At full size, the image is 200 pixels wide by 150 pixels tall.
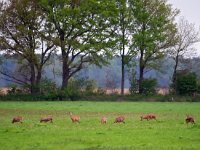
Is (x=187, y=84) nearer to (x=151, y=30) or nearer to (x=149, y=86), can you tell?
(x=149, y=86)

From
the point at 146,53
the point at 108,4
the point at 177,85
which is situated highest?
the point at 108,4

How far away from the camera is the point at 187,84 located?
73.4 meters

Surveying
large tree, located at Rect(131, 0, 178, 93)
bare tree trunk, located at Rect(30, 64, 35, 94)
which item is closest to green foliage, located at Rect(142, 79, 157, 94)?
large tree, located at Rect(131, 0, 178, 93)

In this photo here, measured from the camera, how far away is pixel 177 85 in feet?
245

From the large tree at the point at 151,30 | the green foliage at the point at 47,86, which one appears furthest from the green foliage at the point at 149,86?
the green foliage at the point at 47,86

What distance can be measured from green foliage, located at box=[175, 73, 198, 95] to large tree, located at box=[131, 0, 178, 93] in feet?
17.2

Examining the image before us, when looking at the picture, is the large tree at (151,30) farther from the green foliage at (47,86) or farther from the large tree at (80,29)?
the green foliage at (47,86)

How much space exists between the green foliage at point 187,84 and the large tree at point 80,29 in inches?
436

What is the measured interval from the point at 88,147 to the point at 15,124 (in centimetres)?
1100

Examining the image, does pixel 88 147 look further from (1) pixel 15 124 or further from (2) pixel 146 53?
(2) pixel 146 53

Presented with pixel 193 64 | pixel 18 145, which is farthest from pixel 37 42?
pixel 18 145

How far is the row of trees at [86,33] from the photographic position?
7131 cm

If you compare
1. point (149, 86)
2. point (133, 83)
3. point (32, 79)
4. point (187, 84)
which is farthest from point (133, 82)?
point (32, 79)

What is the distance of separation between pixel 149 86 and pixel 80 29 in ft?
43.8
